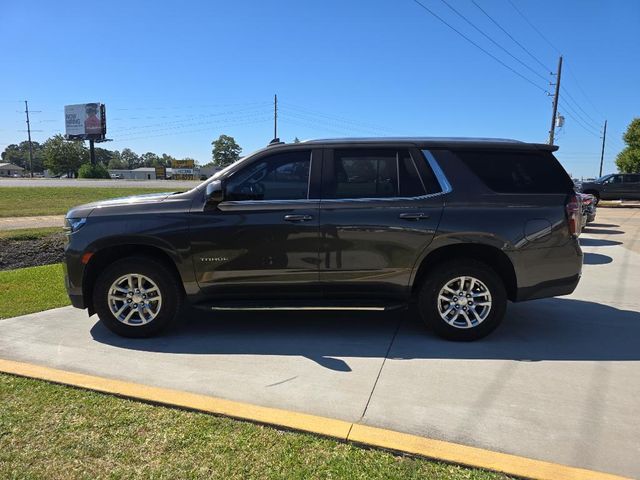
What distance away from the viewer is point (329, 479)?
2.64 m

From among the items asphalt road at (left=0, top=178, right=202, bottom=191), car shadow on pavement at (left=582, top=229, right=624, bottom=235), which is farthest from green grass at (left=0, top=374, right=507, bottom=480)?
asphalt road at (left=0, top=178, right=202, bottom=191)

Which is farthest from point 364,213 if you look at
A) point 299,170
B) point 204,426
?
point 204,426

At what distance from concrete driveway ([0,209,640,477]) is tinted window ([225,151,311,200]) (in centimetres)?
139

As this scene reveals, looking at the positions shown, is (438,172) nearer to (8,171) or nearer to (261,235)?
(261,235)

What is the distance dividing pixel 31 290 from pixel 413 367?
206 inches

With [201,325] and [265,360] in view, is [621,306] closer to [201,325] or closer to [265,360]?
[265,360]

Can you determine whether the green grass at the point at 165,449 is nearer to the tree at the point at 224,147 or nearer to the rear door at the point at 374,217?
the rear door at the point at 374,217

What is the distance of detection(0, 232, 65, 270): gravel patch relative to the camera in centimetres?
A: 862

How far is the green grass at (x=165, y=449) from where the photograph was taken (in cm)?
270

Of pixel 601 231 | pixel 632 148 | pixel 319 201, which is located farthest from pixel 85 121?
pixel 319 201

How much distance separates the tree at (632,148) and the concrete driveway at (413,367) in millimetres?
51105

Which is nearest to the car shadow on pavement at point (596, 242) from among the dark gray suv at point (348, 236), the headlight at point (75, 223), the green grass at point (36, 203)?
the dark gray suv at point (348, 236)

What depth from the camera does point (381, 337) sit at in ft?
16.0

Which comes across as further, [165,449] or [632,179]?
[632,179]
